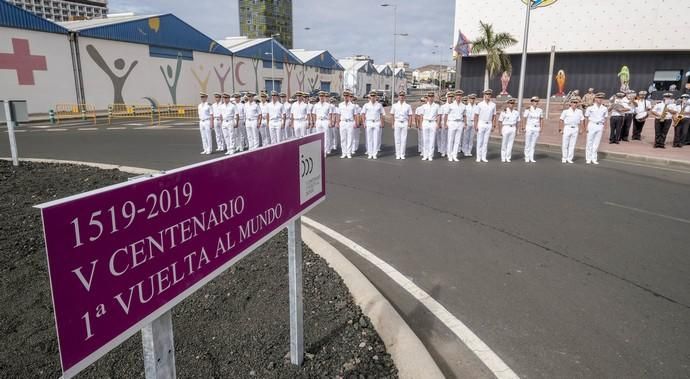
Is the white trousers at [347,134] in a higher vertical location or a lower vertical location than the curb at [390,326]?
higher

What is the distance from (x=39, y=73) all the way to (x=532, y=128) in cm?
2783

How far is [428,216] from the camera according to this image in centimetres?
668

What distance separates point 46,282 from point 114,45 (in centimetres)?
3234

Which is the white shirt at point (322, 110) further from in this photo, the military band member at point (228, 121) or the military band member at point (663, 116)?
the military band member at point (663, 116)

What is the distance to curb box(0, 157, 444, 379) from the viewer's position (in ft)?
9.54

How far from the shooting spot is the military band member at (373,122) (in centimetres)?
1255

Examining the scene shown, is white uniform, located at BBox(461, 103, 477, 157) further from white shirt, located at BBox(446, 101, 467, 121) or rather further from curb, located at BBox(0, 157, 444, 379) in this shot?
curb, located at BBox(0, 157, 444, 379)

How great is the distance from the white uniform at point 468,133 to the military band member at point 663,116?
21.7 ft

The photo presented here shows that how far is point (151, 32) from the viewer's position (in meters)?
34.5

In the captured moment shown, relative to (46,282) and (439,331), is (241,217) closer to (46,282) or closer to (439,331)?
(439,331)

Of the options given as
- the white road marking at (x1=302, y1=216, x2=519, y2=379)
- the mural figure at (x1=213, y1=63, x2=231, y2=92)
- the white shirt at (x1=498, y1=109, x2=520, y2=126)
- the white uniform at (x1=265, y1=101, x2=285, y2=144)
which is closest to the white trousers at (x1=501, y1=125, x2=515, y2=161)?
the white shirt at (x1=498, y1=109, x2=520, y2=126)

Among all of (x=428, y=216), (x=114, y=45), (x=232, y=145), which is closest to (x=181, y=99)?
(x=114, y=45)

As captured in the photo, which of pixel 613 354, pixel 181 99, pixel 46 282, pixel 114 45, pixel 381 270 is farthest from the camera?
pixel 181 99

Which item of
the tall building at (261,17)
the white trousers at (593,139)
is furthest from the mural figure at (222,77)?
the tall building at (261,17)
